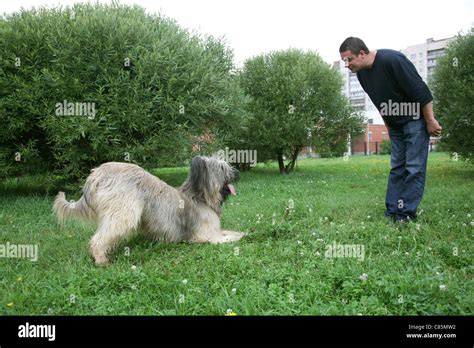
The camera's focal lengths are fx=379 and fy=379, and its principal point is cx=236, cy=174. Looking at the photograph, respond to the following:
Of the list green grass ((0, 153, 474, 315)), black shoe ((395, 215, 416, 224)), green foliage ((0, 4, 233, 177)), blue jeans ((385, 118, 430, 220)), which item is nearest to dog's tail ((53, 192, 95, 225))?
green grass ((0, 153, 474, 315))

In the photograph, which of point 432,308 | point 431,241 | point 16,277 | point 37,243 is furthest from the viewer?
point 37,243

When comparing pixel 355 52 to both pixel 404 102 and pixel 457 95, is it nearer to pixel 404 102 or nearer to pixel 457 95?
pixel 404 102

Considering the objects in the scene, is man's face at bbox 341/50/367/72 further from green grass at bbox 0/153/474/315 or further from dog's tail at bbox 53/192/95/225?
dog's tail at bbox 53/192/95/225

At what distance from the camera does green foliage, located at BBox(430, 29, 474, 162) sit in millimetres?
12062

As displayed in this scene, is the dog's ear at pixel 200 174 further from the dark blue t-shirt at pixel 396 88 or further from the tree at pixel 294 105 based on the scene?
the tree at pixel 294 105

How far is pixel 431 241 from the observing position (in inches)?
172

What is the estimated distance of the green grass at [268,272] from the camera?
2906 mm

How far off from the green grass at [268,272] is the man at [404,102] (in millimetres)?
471

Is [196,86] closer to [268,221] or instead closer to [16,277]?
[268,221]

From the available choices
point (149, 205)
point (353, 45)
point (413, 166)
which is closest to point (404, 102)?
point (413, 166)

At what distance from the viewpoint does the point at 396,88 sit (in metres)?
5.43
